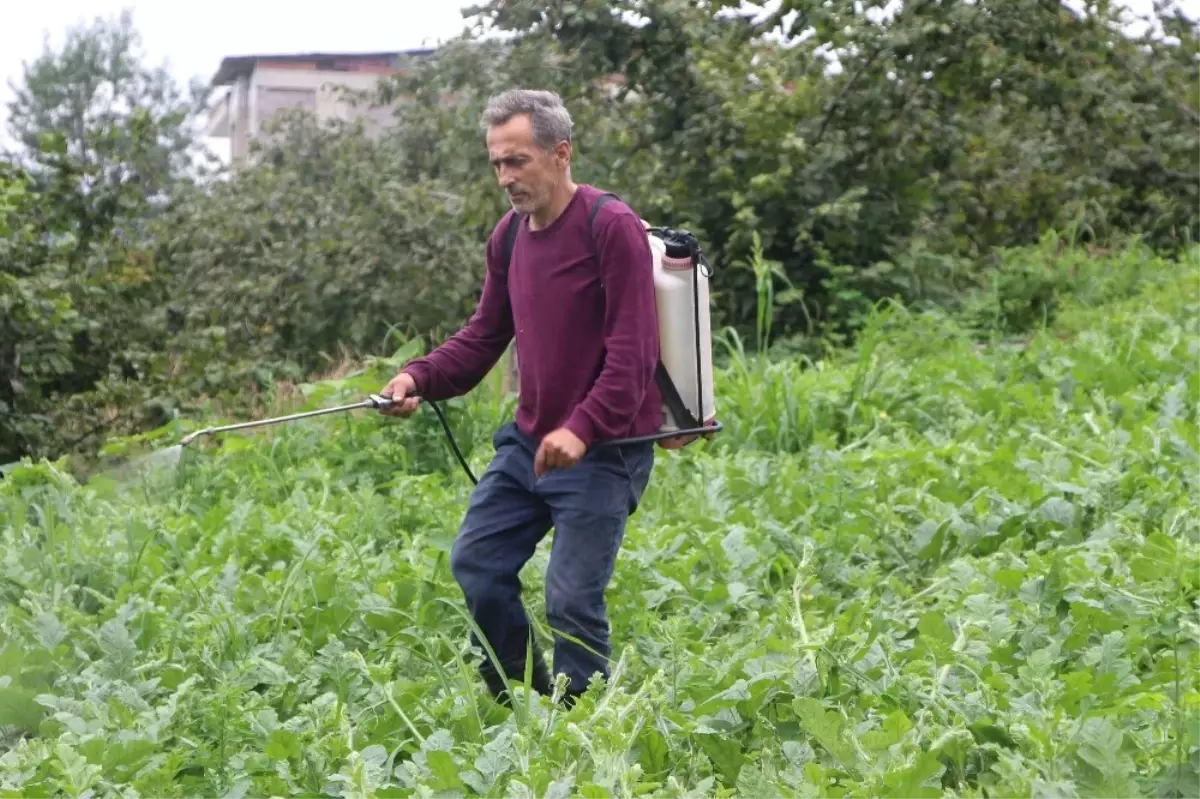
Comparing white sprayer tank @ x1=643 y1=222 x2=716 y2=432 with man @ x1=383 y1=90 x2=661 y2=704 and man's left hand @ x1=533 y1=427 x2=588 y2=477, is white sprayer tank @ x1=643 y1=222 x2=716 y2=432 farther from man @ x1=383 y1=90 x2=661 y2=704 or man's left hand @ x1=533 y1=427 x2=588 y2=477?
man's left hand @ x1=533 y1=427 x2=588 y2=477

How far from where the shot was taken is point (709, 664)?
157 inches

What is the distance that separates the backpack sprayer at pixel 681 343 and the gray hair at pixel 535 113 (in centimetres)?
19

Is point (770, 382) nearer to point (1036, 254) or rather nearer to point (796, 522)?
point (796, 522)

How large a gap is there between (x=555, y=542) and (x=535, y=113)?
1003 mm

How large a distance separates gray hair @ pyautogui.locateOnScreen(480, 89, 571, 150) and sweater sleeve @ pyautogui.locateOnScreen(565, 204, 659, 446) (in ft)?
0.75

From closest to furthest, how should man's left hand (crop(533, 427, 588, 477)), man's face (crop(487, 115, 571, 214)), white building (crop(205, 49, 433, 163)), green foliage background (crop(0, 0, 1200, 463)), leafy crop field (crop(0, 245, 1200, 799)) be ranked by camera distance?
leafy crop field (crop(0, 245, 1200, 799)), man's left hand (crop(533, 427, 588, 477)), man's face (crop(487, 115, 571, 214)), green foliage background (crop(0, 0, 1200, 463)), white building (crop(205, 49, 433, 163))

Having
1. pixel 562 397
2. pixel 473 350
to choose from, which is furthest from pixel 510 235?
pixel 562 397

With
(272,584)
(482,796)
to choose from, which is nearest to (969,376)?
(272,584)

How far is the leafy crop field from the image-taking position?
3.13 metres

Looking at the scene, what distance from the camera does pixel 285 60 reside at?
42.3m

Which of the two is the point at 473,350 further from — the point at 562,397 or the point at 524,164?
the point at 524,164

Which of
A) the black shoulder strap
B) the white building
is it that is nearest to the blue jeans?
the black shoulder strap

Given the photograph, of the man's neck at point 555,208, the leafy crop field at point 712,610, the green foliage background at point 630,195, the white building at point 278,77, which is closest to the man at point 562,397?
the man's neck at point 555,208

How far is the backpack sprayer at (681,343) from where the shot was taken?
12.9 ft
